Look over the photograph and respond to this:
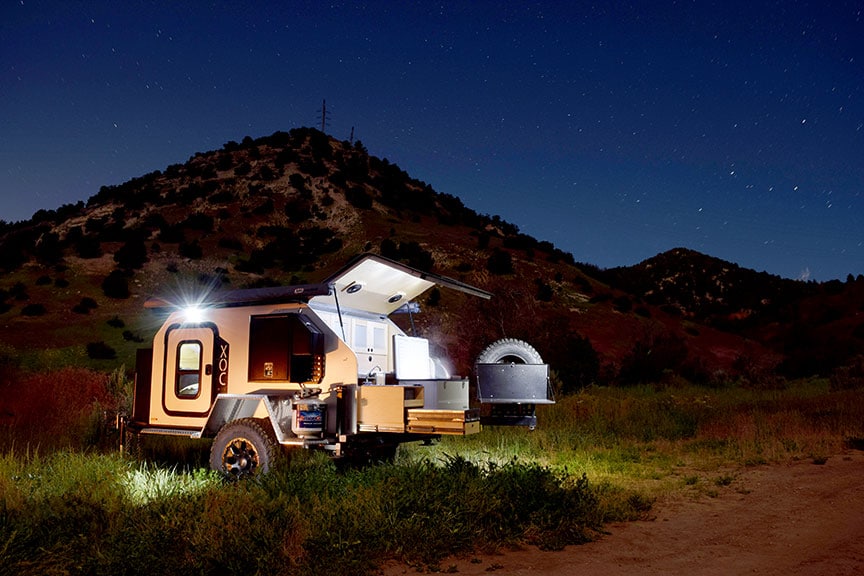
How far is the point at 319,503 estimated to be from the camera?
6.93 meters

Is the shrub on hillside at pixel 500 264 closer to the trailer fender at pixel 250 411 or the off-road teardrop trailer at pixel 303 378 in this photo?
the off-road teardrop trailer at pixel 303 378

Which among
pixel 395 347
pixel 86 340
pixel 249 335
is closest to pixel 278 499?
pixel 249 335

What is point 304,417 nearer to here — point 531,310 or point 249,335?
point 249,335

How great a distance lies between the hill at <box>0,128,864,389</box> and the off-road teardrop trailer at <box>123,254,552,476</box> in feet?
33.3

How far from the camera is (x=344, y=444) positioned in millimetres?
8820

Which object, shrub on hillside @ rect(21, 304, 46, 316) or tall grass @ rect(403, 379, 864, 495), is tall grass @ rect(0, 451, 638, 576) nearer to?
tall grass @ rect(403, 379, 864, 495)

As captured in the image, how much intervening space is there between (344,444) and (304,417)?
582 millimetres

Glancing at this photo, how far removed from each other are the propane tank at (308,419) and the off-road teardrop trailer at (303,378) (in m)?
0.01

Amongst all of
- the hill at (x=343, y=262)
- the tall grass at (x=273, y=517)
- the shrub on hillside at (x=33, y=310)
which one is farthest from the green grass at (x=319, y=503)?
the shrub on hillside at (x=33, y=310)

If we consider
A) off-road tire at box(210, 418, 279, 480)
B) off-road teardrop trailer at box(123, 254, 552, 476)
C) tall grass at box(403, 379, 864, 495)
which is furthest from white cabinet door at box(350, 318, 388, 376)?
tall grass at box(403, 379, 864, 495)

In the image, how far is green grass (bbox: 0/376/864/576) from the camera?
5.84 meters

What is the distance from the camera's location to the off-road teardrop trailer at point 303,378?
873cm

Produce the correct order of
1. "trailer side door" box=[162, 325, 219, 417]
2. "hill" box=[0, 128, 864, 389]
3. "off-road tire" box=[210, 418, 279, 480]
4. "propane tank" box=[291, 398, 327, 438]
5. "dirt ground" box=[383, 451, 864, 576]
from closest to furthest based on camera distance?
"dirt ground" box=[383, 451, 864, 576]
"propane tank" box=[291, 398, 327, 438]
"off-road tire" box=[210, 418, 279, 480]
"trailer side door" box=[162, 325, 219, 417]
"hill" box=[0, 128, 864, 389]

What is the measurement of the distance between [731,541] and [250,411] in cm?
573
